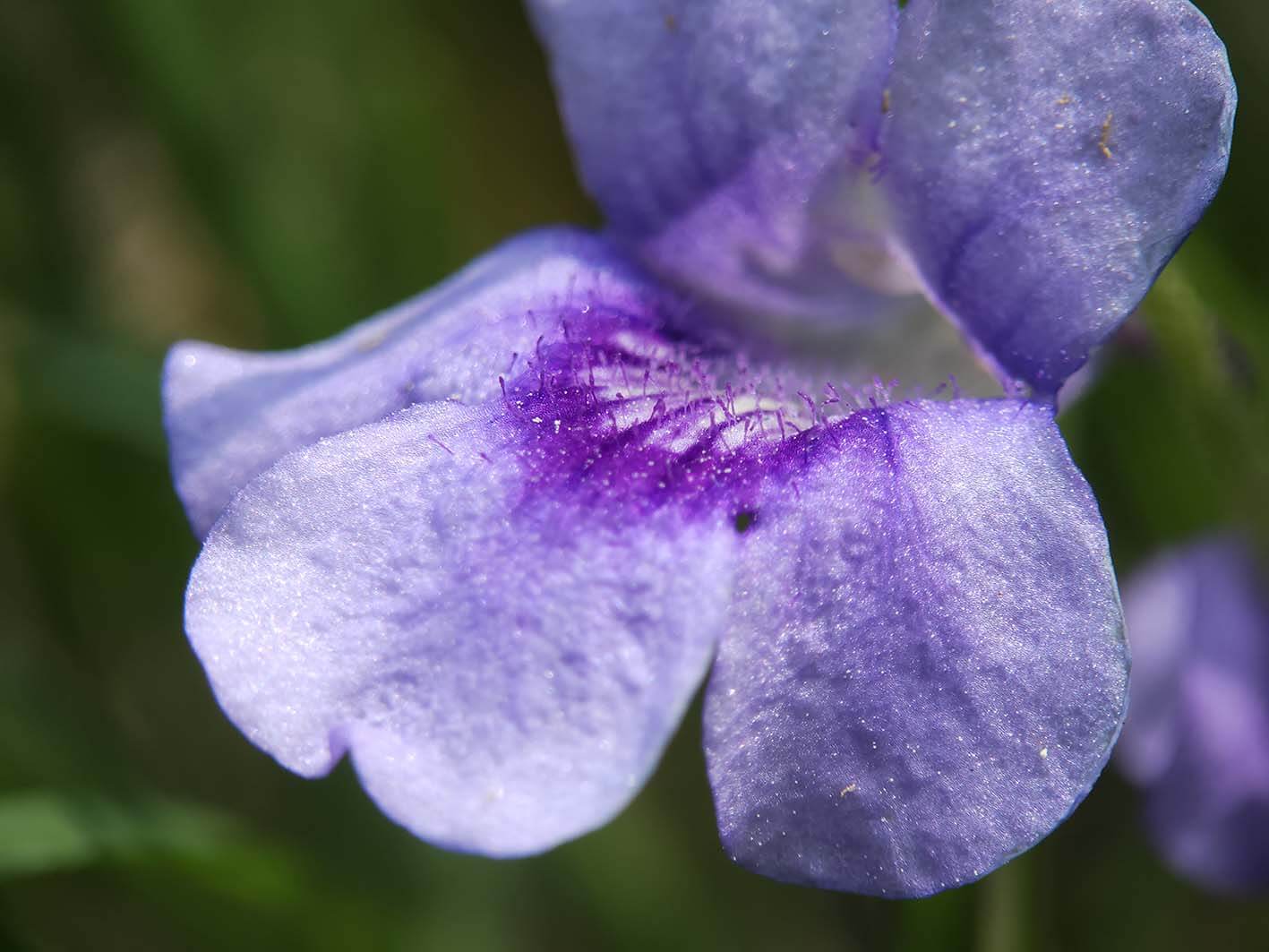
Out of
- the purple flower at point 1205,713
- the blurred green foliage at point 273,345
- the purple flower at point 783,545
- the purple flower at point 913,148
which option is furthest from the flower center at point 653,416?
the purple flower at point 1205,713

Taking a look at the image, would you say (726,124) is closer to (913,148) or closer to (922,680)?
(913,148)

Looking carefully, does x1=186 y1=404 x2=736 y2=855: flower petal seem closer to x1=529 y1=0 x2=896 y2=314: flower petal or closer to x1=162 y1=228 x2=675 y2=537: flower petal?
x1=162 y1=228 x2=675 y2=537: flower petal

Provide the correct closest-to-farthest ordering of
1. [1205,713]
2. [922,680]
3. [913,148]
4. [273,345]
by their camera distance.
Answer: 1. [922,680]
2. [913,148]
3. [1205,713]
4. [273,345]

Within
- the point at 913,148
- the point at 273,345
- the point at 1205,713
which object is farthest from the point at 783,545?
the point at 273,345

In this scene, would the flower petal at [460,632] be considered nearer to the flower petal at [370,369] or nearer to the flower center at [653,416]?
the flower center at [653,416]

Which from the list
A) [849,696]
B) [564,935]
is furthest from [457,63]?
[849,696]

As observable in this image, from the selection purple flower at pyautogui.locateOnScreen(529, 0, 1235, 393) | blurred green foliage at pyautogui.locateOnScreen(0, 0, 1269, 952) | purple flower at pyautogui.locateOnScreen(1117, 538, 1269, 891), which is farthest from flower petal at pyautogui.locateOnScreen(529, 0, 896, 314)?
purple flower at pyautogui.locateOnScreen(1117, 538, 1269, 891)
